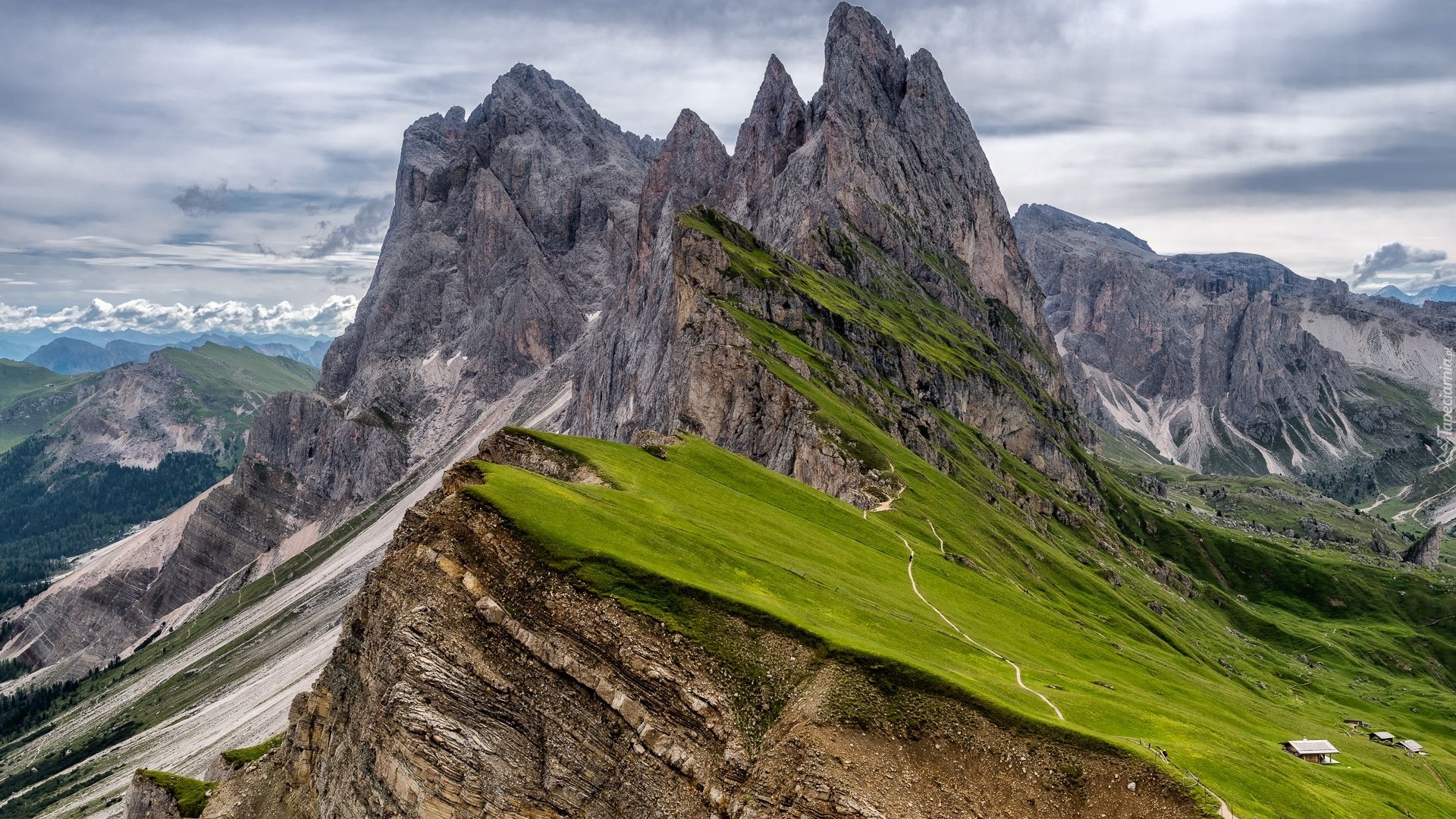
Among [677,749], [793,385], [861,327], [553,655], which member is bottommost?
[677,749]

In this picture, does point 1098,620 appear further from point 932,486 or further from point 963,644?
point 963,644

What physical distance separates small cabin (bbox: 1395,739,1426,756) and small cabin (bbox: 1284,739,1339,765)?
42.1 metres

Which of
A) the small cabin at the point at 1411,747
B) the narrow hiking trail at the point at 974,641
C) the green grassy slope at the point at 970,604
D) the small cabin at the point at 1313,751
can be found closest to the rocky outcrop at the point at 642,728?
the green grassy slope at the point at 970,604

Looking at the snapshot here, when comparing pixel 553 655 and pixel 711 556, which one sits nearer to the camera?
pixel 553 655

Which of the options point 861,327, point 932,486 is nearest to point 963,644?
point 932,486

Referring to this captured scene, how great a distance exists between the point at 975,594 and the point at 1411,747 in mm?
68315

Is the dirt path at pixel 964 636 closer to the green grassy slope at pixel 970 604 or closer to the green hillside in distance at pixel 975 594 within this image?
the green hillside in distance at pixel 975 594

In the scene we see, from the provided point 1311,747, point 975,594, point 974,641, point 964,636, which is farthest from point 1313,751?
point 964,636

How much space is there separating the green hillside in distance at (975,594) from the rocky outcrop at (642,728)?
1302mm

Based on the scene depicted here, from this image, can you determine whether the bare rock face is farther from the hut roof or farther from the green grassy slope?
the hut roof

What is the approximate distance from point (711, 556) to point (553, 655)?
12.1m

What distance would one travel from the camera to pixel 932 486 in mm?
111688

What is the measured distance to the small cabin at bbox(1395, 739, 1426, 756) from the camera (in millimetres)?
99938

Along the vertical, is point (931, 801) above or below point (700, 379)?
below
